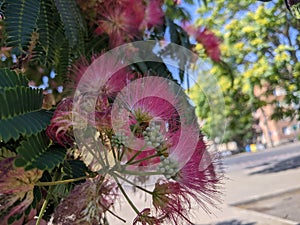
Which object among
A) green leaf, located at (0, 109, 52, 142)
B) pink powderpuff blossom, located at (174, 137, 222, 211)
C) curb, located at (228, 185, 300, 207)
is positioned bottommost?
curb, located at (228, 185, 300, 207)

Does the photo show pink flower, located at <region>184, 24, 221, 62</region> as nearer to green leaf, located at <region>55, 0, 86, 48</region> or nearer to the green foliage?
green leaf, located at <region>55, 0, 86, 48</region>

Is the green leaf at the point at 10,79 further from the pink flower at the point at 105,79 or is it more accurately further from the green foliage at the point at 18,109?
the pink flower at the point at 105,79

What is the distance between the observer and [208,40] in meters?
1.58

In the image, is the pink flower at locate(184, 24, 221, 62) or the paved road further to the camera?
the paved road

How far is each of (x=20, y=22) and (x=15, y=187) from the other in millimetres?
428

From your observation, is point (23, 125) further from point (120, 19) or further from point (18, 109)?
point (120, 19)

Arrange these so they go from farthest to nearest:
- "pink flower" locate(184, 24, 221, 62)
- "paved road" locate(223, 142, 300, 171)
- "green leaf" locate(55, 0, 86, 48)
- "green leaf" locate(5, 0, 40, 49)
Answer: "paved road" locate(223, 142, 300, 171)
"pink flower" locate(184, 24, 221, 62)
"green leaf" locate(55, 0, 86, 48)
"green leaf" locate(5, 0, 40, 49)

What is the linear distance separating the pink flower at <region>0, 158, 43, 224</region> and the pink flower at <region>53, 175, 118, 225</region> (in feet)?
0.23

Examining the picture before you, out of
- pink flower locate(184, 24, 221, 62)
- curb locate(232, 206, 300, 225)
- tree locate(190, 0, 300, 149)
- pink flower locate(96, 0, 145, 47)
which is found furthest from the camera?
tree locate(190, 0, 300, 149)

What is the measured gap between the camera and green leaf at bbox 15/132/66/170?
1.65ft

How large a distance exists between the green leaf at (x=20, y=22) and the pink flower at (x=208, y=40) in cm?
92

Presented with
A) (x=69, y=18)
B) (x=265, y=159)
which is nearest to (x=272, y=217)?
(x=69, y=18)

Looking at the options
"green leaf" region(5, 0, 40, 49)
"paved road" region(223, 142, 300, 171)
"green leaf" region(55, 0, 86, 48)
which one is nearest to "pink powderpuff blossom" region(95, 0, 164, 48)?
"green leaf" region(55, 0, 86, 48)

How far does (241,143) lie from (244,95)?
22.5 metres
